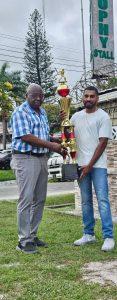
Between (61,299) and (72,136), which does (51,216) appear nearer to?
(72,136)

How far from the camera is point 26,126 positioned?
530 centimetres

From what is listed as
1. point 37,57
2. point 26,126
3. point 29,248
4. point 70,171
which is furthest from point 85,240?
point 37,57

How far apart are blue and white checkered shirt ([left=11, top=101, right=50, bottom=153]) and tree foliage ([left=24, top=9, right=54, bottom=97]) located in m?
36.0

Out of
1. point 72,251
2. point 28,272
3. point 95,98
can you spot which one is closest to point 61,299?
point 28,272

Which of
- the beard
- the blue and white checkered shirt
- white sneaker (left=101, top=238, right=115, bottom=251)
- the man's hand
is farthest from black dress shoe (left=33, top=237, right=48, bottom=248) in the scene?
the beard

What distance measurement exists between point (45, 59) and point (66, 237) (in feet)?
119

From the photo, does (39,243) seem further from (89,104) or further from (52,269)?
(89,104)

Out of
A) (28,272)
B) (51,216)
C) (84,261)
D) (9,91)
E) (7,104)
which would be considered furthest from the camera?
(9,91)

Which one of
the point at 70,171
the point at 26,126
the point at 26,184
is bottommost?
the point at 26,184

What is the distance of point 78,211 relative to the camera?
9.41 m

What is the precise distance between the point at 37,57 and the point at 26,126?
3679 centimetres

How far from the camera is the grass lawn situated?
3828 mm

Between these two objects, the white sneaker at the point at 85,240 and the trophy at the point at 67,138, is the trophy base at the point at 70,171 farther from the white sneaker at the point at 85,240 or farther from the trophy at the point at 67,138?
the white sneaker at the point at 85,240

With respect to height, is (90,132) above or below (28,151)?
above
